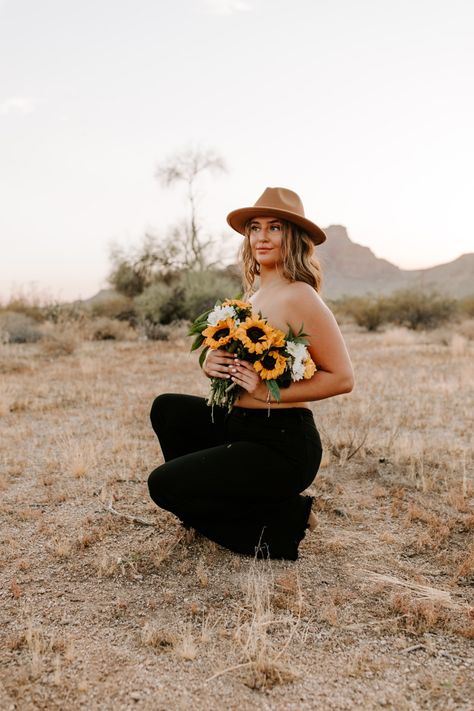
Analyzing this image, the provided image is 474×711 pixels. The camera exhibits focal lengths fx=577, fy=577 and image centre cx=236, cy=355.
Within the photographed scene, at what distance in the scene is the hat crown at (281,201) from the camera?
9.96 feet

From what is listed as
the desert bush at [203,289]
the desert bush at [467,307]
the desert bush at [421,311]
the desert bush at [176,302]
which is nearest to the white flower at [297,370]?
the desert bush at [176,302]

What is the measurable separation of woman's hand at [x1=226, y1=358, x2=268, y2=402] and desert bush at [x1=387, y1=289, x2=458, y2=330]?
20.6 meters

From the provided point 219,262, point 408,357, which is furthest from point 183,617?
point 219,262

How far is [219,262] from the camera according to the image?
27.2 meters

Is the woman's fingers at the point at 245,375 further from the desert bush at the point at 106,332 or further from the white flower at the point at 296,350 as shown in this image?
the desert bush at the point at 106,332

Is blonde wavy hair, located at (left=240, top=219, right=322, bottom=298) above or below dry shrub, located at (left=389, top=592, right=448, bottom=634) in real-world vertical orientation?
above

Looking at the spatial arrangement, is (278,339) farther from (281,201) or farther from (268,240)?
(281,201)

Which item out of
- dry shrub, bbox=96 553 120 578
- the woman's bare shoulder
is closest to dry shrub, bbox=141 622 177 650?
dry shrub, bbox=96 553 120 578

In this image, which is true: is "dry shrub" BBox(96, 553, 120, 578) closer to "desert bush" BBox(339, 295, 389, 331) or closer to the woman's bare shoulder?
the woman's bare shoulder

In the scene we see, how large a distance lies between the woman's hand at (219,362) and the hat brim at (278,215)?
0.78 m

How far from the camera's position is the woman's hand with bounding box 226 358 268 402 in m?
2.88

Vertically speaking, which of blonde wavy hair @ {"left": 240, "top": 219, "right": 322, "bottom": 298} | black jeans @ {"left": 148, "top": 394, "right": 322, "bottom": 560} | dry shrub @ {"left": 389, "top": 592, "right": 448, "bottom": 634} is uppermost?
blonde wavy hair @ {"left": 240, "top": 219, "right": 322, "bottom": 298}

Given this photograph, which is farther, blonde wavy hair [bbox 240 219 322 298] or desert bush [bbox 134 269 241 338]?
desert bush [bbox 134 269 241 338]

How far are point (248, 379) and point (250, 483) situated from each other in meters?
0.52
